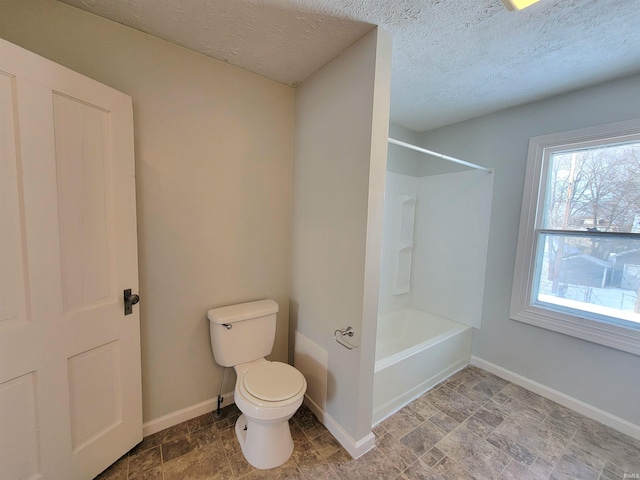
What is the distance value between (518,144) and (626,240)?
3.24 feet

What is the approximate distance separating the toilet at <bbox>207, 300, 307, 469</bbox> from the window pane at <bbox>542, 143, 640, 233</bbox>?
2259 millimetres

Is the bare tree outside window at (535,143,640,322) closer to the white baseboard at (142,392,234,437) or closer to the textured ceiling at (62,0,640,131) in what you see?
the textured ceiling at (62,0,640,131)

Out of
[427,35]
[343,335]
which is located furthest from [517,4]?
[343,335]

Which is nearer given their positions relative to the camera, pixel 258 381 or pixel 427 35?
pixel 427 35

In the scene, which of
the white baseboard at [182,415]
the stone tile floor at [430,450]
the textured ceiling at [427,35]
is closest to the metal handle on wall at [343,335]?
the stone tile floor at [430,450]

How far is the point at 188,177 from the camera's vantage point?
150 centimetres

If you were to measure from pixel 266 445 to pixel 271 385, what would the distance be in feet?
0.98

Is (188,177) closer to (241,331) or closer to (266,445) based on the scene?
(241,331)

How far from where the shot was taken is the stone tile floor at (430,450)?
51.5 inches

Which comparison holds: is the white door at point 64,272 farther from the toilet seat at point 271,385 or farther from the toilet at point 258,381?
the toilet seat at point 271,385

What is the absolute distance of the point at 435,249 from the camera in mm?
2654

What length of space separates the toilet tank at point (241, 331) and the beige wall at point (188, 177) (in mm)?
121

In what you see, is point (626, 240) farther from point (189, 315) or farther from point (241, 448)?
point (189, 315)

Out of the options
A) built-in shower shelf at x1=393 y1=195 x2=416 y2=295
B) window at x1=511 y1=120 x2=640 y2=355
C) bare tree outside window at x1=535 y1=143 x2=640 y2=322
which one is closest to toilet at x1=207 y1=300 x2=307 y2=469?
built-in shower shelf at x1=393 y1=195 x2=416 y2=295
